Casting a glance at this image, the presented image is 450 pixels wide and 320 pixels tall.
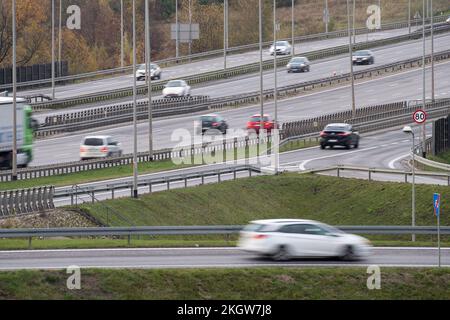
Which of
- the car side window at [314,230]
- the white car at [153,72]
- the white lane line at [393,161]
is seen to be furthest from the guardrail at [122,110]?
the car side window at [314,230]

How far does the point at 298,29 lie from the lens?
155125 millimetres

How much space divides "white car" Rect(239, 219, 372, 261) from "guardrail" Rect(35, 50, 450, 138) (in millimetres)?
44404

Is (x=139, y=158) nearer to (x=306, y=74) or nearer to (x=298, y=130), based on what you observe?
(x=298, y=130)

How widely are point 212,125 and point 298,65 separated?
107 ft

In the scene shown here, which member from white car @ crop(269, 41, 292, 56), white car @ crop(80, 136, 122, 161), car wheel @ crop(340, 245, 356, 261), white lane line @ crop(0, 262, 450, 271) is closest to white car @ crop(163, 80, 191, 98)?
white car @ crop(269, 41, 292, 56)

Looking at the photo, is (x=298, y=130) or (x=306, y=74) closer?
(x=298, y=130)

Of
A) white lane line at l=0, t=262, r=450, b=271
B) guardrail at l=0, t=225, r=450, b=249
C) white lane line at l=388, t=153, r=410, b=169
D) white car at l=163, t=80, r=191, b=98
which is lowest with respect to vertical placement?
white lane line at l=388, t=153, r=410, b=169

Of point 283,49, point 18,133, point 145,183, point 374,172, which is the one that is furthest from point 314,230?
point 283,49

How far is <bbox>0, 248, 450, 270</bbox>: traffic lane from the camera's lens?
113ft

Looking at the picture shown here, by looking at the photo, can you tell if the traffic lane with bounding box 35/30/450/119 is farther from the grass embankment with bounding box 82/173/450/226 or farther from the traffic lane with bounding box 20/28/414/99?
the grass embankment with bounding box 82/173/450/226

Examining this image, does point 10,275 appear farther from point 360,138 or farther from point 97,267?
point 360,138

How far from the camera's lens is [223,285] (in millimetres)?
32531
